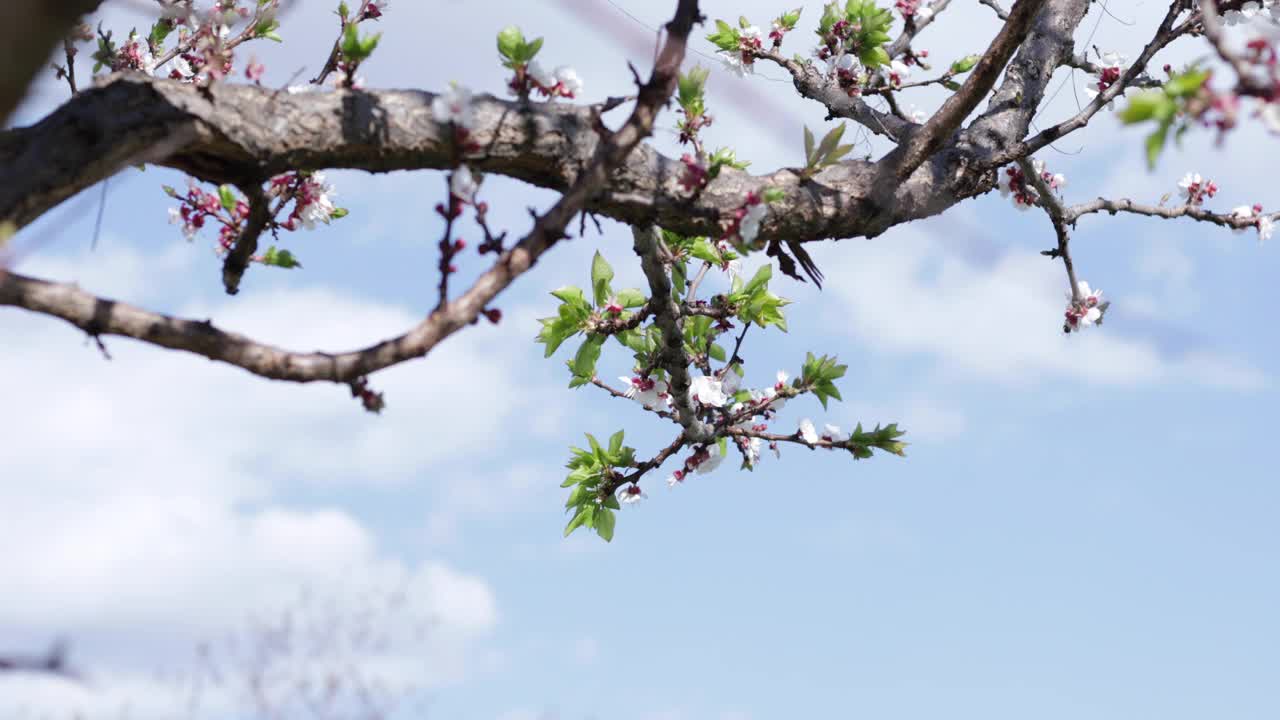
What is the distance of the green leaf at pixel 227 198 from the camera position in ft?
13.0

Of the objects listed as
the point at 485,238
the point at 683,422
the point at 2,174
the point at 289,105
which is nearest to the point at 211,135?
the point at 289,105

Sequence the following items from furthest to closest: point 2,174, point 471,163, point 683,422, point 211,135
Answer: point 683,422, point 471,163, point 211,135, point 2,174

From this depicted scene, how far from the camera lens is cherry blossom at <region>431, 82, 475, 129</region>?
116 inches

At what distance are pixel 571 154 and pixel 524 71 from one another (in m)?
0.26

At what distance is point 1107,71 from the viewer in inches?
223

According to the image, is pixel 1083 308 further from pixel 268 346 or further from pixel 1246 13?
pixel 268 346

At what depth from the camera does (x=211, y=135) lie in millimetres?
2957

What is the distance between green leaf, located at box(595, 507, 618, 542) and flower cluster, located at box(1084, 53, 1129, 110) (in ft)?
9.94

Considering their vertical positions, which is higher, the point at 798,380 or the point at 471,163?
the point at 798,380

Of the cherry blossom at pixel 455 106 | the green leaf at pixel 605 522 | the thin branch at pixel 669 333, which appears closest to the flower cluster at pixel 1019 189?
the thin branch at pixel 669 333

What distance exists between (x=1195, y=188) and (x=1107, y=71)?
0.74 metres

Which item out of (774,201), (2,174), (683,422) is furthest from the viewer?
(683,422)

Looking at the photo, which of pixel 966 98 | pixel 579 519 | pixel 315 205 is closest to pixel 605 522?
pixel 579 519

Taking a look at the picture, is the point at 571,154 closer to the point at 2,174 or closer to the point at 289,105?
the point at 289,105
